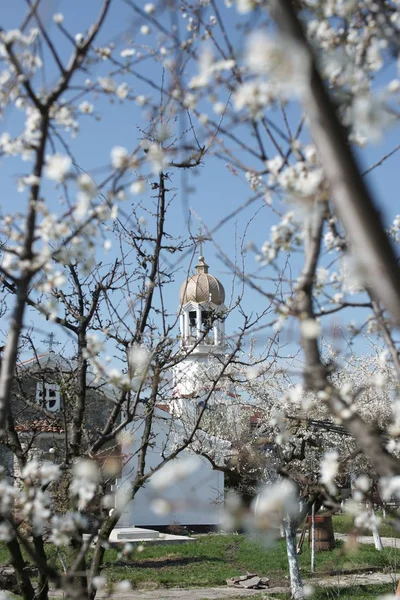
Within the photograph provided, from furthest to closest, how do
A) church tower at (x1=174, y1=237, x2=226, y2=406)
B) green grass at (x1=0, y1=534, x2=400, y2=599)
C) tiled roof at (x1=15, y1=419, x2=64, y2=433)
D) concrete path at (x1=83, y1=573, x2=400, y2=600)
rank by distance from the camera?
1. green grass at (x1=0, y1=534, x2=400, y2=599)
2. concrete path at (x1=83, y1=573, x2=400, y2=600)
3. tiled roof at (x1=15, y1=419, x2=64, y2=433)
4. church tower at (x1=174, y1=237, x2=226, y2=406)

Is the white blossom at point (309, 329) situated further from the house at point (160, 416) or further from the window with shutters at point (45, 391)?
the window with shutters at point (45, 391)

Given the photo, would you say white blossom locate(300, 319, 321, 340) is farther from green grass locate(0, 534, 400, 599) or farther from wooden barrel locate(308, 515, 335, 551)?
wooden barrel locate(308, 515, 335, 551)

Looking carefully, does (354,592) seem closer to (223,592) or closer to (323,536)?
(223,592)

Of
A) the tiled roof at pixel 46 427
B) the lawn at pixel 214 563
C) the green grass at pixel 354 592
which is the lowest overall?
the green grass at pixel 354 592

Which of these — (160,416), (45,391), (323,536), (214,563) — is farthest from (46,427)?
(323,536)

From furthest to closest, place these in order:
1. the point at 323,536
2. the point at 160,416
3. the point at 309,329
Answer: the point at 323,536
the point at 160,416
the point at 309,329

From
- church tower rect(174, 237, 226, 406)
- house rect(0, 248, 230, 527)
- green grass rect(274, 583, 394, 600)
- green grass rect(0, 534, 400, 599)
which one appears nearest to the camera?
house rect(0, 248, 230, 527)

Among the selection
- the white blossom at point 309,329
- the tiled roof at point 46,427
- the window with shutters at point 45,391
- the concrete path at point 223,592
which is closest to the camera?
the white blossom at point 309,329

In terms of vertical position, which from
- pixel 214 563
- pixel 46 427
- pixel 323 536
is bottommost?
pixel 214 563

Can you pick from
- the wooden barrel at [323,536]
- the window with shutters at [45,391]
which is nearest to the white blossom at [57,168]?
the window with shutters at [45,391]

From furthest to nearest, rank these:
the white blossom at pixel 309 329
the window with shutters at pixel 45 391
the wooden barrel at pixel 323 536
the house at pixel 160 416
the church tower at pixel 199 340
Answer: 1. the wooden barrel at pixel 323 536
2. the window with shutters at pixel 45 391
3. the church tower at pixel 199 340
4. the house at pixel 160 416
5. the white blossom at pixel 309 329

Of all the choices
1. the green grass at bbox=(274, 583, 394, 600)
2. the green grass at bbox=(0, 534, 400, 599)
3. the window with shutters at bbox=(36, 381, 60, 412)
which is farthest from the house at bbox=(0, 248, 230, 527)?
the green grass at bbox=(274, 583, 394, 600)

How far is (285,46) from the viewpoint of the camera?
0.88m

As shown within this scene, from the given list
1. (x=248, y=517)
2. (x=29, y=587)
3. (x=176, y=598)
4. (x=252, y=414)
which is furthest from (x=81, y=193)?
(x=252, y=414)
